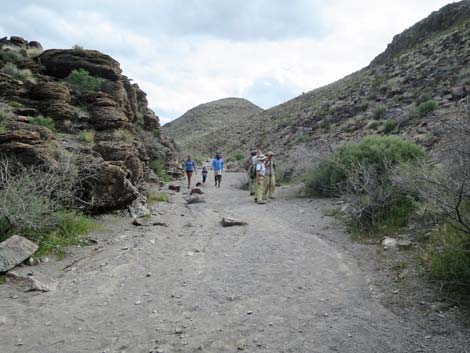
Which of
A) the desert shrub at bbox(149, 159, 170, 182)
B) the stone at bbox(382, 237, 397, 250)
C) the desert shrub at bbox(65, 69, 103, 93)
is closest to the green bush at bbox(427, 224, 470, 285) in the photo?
the stone at bbox(382, 237, 397, 250)

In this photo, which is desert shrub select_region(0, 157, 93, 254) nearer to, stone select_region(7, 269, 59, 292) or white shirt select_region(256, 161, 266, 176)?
Answer: stone select_region(7, 269, 59, 292)

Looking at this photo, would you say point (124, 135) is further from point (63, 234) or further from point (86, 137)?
point (63, 234)

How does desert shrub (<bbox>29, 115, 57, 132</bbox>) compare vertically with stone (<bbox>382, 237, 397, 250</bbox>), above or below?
above

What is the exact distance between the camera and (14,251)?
5008 mm

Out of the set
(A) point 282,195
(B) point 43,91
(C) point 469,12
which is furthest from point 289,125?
(B) point 43,91

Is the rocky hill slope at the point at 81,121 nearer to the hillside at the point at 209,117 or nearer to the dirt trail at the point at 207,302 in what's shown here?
the dirt trail at the point at 207,302

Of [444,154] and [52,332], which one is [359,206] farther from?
[52,332]

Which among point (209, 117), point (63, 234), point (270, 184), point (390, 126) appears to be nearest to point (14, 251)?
point (63, 234)

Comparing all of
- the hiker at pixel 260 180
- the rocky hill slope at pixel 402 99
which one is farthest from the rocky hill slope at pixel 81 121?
the rocky hill slope at pixel 402 99

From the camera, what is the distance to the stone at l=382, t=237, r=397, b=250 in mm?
5630

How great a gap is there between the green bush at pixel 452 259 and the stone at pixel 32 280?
195 inches

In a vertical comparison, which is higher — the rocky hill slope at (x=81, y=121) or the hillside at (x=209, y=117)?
the hillside at (x=209, y=117)

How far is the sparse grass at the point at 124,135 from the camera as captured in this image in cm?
1270

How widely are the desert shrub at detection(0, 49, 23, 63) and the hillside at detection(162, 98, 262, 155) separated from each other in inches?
2349
